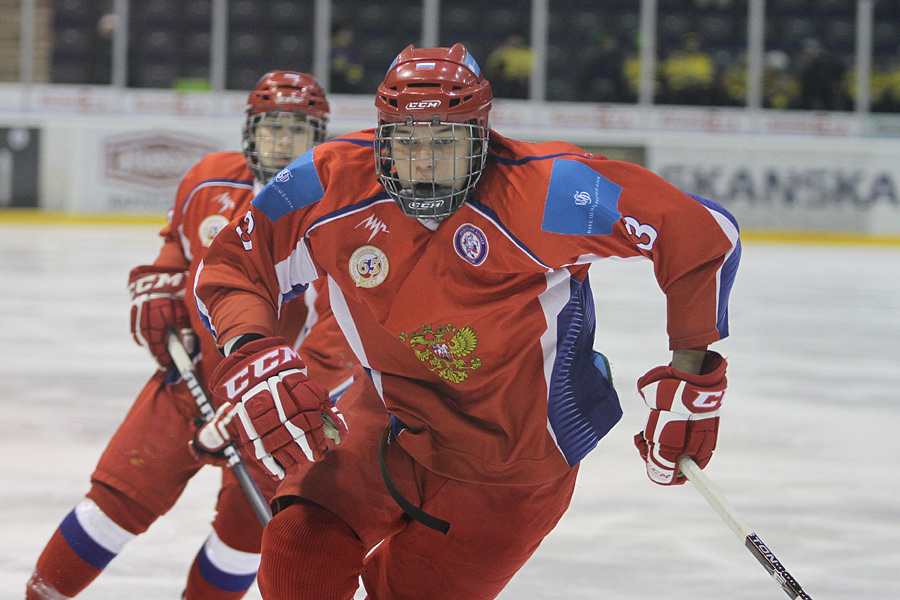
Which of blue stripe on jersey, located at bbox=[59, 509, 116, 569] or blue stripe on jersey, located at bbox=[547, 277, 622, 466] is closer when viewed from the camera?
blue stripe on jersey, located at bbox=[547, 277, 622, 466]

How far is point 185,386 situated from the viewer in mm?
2252

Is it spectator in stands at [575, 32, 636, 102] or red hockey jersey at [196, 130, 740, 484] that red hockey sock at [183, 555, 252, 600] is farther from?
spectator in stands at [575, 32, 636, 102]

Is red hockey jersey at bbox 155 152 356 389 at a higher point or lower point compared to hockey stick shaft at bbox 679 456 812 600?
higher

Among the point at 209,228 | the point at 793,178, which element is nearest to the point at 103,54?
the point at 793,178

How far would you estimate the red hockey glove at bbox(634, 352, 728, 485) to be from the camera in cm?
160

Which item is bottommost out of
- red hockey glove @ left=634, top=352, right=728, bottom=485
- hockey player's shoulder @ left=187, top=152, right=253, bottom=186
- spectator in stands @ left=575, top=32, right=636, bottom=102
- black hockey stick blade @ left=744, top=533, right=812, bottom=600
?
black hockey stick blade @ left=744, top=533, right=812, bottom=600

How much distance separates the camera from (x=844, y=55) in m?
13.1

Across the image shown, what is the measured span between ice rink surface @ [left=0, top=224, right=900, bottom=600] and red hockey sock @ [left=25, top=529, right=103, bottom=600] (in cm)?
17

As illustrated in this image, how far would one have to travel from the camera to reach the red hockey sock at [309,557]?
1.47 m

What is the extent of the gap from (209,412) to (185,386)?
0.10 metres

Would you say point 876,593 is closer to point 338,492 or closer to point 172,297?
point 338,492

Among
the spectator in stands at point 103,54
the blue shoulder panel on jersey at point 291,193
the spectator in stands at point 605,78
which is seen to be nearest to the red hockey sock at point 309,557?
the blue shoulder panel on jersey at point 291,193

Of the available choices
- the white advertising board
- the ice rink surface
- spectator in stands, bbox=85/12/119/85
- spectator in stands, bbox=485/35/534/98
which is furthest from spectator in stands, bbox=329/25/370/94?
the ice rink surface

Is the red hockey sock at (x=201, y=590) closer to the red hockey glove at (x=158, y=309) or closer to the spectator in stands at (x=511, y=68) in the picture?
the red hockey glove at (x=158, y=309)
